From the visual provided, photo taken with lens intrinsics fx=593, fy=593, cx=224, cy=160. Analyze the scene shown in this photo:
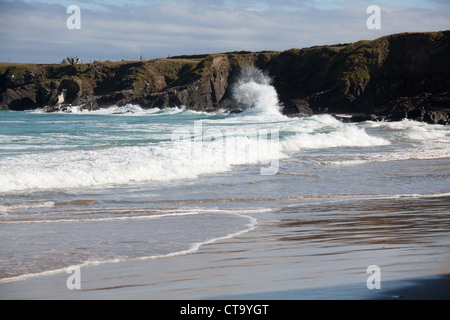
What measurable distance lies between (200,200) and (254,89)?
70265 mm

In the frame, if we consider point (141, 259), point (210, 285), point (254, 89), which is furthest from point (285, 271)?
point (254, 89)

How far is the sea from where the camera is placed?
6.34 m

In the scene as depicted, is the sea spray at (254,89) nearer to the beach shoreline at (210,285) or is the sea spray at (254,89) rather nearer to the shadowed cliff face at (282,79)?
the shadowed cliff face at (282,79)

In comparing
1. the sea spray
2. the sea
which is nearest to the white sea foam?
the sea

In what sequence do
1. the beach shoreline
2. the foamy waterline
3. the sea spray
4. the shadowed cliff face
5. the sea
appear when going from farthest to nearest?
1. the sea spray
2. the shadowed cliff face
3. the sea
4. the foamy waterline
5. the beach shoreline

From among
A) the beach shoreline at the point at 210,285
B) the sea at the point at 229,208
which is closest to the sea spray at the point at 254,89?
the sea at the point at 229,208

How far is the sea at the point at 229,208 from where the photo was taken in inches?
250

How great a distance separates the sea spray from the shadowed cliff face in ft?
3.43

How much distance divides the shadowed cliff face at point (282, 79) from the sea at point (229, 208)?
38.6m

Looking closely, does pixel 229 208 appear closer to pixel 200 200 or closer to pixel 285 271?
pixel 200 200

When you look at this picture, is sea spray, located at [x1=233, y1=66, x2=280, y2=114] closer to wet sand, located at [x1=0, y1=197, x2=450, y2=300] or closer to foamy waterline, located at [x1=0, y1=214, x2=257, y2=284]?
foamy waterline, located at [x1=0, y1=214, x2=257, y2=284]

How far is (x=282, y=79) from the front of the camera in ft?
271
